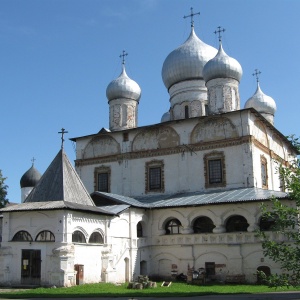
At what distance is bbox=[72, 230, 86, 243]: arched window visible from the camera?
16.7m

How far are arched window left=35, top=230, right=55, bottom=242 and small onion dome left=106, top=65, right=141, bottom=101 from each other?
1175 centimetres

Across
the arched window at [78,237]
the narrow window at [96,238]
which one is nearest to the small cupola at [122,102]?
the narrow window at [96,238]

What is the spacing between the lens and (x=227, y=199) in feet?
62.4

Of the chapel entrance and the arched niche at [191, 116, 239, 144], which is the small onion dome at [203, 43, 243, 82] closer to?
the arched niche at [191, 116, 239, 144]

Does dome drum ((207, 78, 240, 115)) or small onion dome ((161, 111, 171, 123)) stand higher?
small onion dome ((161, 111, 171, 123))

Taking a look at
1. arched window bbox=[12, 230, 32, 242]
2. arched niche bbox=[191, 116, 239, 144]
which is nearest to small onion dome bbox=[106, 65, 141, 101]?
arched niche bbox=[191, 116, 239, 144]

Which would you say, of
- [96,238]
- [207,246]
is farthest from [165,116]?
[96,238]

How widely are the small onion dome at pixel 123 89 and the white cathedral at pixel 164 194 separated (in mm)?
60

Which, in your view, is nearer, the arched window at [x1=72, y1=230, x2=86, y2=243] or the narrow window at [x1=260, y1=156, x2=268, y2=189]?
the arched window at [x1=72, y1=230, x2=86, y2=243]

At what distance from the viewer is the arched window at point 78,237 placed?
658 inches

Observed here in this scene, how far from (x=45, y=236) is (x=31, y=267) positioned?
3.83 feet

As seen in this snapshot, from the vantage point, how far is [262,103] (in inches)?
1150

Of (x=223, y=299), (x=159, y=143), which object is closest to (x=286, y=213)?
(x=223, y=299)

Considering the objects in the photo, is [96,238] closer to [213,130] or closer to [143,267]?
[143,267]
